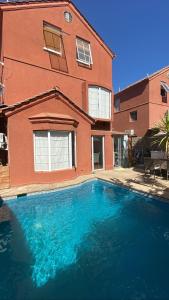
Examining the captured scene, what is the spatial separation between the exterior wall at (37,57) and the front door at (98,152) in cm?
365

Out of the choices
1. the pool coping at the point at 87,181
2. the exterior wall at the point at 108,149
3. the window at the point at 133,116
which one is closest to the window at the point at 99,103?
the exterior wall at the point at 108,149

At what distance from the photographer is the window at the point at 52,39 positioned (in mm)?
16886

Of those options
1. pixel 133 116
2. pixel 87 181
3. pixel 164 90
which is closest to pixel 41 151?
pixel 87 181

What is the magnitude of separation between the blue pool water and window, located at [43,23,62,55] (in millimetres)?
12484

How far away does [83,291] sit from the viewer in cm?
505

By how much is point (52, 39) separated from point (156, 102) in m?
15.1

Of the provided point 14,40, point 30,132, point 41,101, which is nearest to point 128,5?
point 14,40

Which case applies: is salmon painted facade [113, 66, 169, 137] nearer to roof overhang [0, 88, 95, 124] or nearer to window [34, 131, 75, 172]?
roof overhang [0, 88, 95, 124]

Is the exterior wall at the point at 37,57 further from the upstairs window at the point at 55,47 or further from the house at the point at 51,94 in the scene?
the upstairs window at the point at 55,47

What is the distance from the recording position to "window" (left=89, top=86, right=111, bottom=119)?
19500 millimetres

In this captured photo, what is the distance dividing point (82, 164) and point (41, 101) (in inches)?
238

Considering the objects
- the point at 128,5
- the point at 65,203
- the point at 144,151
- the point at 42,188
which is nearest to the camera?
the point at 65,203

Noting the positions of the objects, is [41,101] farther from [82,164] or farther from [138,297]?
[138,297]

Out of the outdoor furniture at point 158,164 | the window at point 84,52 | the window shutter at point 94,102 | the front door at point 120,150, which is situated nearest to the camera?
the outdoor furniture at point 158,164
